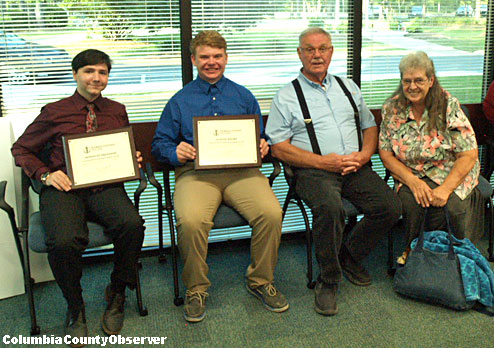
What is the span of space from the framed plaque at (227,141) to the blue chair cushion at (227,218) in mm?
249

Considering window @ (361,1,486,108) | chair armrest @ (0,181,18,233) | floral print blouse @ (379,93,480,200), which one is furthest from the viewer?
window @ (361,1,486,108)

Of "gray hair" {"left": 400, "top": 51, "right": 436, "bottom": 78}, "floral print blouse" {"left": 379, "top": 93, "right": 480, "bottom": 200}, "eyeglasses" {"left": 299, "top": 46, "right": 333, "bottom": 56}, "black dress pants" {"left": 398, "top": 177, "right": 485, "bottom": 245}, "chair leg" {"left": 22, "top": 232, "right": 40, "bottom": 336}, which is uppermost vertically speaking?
"eyeglasses" {"left": 299, "top": 46, "right": 333, "bottom": 56}

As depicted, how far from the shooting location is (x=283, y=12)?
3.50 meters

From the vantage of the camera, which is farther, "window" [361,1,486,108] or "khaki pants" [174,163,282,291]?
"window" [361,1,486,108]

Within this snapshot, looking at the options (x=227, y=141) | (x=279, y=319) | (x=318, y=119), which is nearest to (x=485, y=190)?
(x=318, y=119)

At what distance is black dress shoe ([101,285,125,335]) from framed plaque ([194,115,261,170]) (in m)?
0.81

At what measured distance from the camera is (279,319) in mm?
2701

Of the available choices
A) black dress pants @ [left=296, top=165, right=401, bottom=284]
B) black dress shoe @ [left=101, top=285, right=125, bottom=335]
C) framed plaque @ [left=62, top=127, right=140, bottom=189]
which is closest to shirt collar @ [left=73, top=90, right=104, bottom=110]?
framed plaque @ [left=62, top=127, right=140, bottom=189]

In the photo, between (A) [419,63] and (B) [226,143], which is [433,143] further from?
(B) [226,143]

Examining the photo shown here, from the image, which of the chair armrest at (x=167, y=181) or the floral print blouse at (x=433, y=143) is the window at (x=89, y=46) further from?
the floral print blouse at (x=433, y=143)

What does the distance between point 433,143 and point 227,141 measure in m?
1.20

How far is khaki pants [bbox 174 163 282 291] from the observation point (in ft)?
8.86

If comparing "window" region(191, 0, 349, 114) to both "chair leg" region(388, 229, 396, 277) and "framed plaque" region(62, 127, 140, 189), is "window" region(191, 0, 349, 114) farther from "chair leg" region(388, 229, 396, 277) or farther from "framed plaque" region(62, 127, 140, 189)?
"chair leg" region(388, 229, 396, 277)

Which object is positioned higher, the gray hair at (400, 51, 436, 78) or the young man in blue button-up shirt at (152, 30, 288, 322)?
the gray hair at (400, 51, 436, 78)
